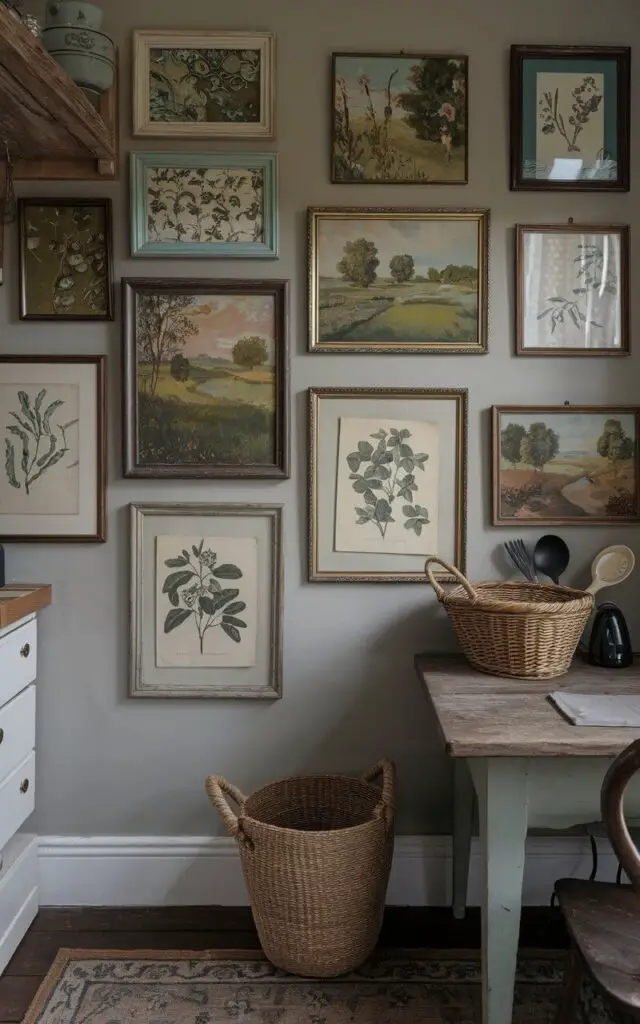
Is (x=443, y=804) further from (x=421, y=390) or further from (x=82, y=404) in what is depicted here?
(x=82, y=404)

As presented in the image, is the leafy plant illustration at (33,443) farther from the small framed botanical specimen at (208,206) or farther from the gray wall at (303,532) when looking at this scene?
the small framed botanical specimen at (208,206)

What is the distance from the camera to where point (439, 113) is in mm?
2193

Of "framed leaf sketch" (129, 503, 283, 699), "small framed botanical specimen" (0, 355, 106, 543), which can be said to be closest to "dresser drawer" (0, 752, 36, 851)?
"framed leaf sketch" (129, 503, 283, 699)

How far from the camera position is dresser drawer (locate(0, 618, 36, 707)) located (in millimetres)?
1969

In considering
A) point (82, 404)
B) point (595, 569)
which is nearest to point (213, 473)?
point (82, 404)

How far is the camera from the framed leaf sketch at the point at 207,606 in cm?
225

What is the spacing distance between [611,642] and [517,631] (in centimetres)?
33

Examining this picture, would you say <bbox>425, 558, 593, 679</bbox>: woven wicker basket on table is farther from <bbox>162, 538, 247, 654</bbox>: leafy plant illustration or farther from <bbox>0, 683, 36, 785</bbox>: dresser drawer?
<bbox>0, 683, 36, 785</bbox>: dresser drawer

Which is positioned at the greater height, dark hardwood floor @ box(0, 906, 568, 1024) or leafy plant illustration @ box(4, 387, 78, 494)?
leafy plant illustration @ box(4, 387, 78, 494)

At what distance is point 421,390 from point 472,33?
0.95 metres

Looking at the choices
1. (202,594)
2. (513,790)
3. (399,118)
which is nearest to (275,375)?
(202,594)

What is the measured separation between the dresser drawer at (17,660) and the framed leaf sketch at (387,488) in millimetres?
747

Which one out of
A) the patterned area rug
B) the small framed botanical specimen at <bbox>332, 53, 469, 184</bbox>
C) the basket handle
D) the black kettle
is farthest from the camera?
the small framed botanical specimen at <bbox>332, 53, 469, 184</bbox>

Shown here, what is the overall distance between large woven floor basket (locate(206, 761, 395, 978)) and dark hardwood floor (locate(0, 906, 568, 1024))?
0.19m
